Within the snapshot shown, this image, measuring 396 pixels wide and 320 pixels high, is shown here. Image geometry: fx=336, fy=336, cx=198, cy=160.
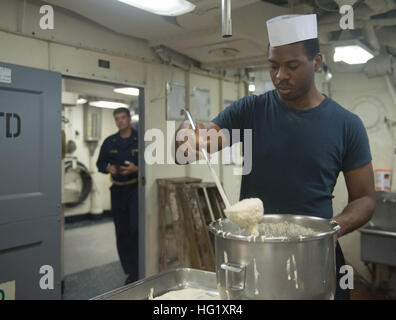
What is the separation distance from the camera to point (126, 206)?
3461mm

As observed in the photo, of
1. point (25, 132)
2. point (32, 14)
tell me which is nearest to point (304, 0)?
point (32, 14)

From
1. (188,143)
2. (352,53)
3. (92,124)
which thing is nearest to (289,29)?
(188,143)

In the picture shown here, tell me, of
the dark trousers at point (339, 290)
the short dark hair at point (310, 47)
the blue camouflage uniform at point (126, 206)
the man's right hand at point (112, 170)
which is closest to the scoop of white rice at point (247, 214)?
the dark trousers at point (339, 290)

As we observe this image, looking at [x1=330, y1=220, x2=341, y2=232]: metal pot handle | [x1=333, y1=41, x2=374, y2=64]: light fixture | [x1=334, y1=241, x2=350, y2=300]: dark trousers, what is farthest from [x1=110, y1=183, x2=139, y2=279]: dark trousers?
[x1=330, y1=220, x2=341, y2=232]: metal pot handle

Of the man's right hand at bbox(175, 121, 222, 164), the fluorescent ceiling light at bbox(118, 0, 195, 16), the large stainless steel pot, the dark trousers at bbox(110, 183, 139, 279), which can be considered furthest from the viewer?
the dark trousers at bbox(110, 183, 139, 279)

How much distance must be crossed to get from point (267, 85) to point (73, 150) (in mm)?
3508

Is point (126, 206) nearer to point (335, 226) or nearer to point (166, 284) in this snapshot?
point (166, 284)

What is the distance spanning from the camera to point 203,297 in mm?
1056

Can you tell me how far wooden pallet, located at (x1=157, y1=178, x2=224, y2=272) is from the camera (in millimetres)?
3078

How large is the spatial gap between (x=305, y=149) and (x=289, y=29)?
438 mm

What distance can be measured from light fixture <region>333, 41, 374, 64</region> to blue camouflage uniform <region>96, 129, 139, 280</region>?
214cm

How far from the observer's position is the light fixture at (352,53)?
2866mm

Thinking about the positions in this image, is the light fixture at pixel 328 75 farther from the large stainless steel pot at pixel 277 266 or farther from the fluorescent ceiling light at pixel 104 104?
the fluorescent ceiling light at pixel 104 104

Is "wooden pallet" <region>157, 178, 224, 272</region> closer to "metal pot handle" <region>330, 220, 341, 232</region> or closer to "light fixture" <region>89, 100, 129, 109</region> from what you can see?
"metal pot handle" <region>330, 220, 341, 232</region>
